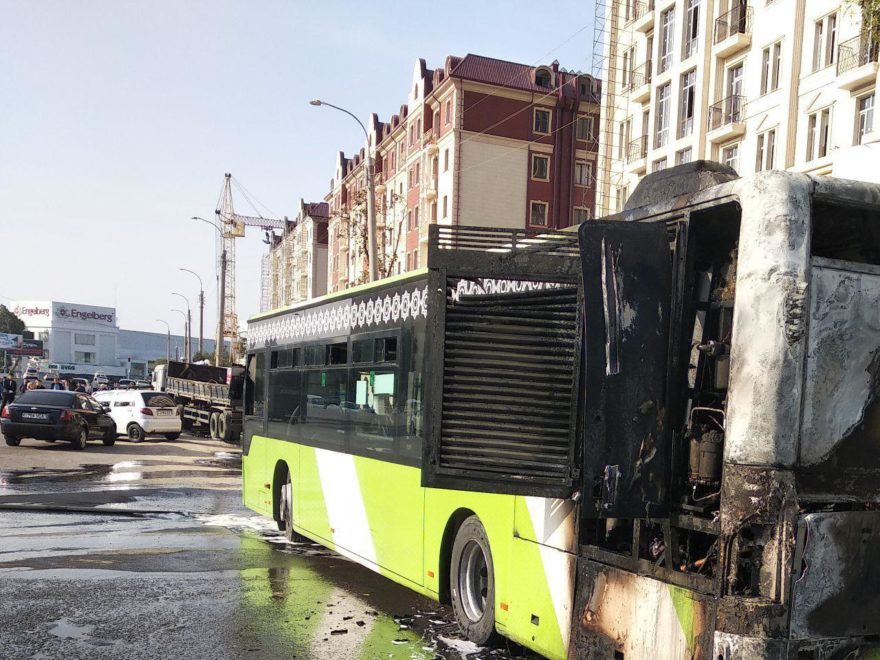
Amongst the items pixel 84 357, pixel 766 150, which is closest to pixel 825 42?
pixel 766 150

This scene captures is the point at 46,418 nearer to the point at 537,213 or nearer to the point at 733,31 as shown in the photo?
the point at 733,31

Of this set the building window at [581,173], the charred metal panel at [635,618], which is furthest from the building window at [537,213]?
the charred metal panel at [635,618]

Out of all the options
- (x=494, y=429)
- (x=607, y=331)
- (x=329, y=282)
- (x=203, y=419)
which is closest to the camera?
(x=607, y=331)

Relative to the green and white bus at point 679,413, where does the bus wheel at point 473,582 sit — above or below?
below

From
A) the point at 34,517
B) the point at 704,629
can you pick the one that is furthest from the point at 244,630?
the point at 34,517

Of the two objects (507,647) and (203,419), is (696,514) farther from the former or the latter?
(203,419)

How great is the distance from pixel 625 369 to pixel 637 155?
39007 millimetres

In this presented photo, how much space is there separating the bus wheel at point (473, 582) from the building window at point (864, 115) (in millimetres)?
25524

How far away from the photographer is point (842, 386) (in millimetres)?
4180

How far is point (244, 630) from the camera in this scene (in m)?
7.09

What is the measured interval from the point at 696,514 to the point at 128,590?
5.88 meters

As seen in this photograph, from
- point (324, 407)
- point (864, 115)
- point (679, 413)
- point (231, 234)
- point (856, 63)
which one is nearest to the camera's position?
point (679, 413)

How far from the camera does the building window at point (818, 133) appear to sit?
30.2 metres

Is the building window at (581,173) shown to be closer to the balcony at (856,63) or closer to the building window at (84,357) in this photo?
the balcony at (856,63)
